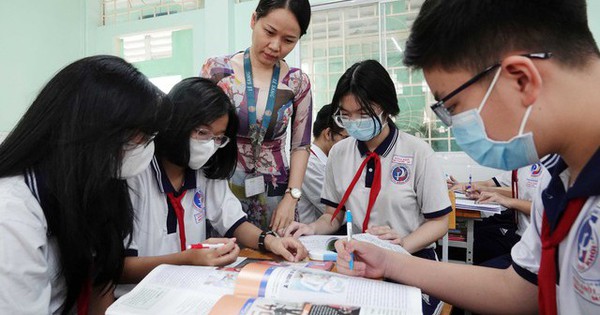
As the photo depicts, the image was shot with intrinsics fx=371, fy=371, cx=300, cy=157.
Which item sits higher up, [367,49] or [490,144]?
[367,49]

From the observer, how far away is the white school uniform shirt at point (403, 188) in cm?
152

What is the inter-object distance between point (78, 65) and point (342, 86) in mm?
995

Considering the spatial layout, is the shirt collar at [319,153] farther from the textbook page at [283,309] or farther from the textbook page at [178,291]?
the textbook page at [283,309]

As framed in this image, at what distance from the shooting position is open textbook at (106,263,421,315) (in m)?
0.64

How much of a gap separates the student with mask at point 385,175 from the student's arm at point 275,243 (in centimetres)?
14

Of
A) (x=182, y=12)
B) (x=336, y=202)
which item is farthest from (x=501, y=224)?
(x=182, y=12)

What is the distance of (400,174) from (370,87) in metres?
0.39

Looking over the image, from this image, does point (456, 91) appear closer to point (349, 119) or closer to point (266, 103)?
point (349, 119)

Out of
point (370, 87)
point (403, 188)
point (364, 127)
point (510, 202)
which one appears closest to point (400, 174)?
point (403, 188)

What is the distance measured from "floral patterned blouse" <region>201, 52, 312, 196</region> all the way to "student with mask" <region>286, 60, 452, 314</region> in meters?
0.21

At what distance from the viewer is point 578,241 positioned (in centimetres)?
67

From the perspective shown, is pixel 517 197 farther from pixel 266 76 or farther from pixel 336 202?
pixel 266 76

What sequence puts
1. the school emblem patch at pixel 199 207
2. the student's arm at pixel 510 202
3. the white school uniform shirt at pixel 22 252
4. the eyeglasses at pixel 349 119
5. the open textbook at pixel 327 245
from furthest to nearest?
the student's arm at pixel 510 202 → the eyeglasses at pixel 349 119 → the school emblem patch at pixel 199 207 → the open textbook at pixel 327 245 → the white school uniform shirt at pixel 22 252

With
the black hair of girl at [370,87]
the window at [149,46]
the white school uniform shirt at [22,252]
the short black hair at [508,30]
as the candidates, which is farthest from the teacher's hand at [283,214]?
the window at [149,46]
